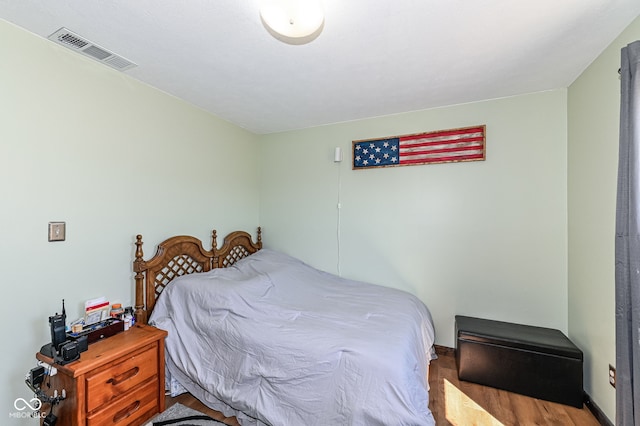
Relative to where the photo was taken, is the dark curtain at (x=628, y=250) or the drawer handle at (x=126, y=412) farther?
the drawer handle at (x=126, y=412)

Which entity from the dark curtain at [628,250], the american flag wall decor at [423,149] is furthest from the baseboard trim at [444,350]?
the american flag wall decor at [423,149]

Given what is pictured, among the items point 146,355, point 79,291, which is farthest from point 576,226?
point 79,291

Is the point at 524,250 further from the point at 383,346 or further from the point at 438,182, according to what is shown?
the point at 383,346

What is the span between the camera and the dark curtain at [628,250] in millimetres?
1301

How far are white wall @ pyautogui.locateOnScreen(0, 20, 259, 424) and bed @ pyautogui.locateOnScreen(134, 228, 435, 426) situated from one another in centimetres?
26

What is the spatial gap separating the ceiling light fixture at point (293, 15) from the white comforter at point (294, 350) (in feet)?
5.85

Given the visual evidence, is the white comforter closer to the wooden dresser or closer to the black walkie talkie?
the wooden dresser

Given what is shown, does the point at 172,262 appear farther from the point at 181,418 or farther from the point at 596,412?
the point at 596,412

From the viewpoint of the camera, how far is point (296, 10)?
50.7 inches

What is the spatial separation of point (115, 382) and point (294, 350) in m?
1.09

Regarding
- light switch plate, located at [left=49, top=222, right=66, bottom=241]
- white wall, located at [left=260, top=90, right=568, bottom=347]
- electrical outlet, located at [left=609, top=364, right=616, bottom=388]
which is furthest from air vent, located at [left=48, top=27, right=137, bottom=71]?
electrical outlet, located at [left=609, top=364, right=616, bottom=388]

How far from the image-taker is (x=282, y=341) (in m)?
1.80

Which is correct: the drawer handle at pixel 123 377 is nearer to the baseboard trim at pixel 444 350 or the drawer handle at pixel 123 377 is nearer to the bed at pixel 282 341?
the bed at pixel 282 341

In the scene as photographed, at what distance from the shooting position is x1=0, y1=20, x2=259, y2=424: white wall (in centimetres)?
158
